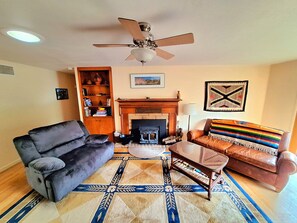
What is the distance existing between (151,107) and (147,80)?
0.76 metres

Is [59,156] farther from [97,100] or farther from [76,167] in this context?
[97,100]

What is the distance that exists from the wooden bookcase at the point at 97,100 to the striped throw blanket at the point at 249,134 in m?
2.81

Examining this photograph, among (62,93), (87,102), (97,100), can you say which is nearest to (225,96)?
(97,100)

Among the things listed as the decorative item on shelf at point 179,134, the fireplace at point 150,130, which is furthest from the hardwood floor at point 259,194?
the fireplace at point 150,130

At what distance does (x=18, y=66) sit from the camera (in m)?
2.67

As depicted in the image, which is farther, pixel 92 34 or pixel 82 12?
pixel 92 34

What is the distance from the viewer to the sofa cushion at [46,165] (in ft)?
5.43

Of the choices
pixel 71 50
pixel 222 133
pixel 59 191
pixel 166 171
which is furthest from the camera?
pixel 222 133

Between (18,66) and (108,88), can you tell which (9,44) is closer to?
(18,66)

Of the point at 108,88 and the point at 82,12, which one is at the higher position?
the point at 82,12

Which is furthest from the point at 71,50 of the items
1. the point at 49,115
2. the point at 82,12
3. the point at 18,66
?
the point at 49,115

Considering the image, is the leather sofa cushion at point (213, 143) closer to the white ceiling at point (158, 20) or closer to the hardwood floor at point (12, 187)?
the white ceiling at point (158, 20)

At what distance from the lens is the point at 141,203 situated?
168 cm

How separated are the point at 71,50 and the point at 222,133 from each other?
344 cm
